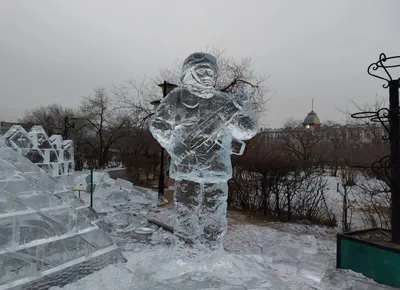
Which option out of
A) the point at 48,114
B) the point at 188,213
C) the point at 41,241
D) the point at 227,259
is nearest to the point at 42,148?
the point at 41,241

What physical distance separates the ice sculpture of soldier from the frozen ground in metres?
0.30

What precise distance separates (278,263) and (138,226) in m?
2.96

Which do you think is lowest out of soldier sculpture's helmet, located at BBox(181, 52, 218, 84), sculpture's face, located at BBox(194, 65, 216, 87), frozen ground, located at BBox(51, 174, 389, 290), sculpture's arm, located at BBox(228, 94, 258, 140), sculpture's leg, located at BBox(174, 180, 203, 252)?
frozen ground, located at BBox(51, 174, 389, 290)

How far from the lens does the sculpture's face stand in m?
2.29

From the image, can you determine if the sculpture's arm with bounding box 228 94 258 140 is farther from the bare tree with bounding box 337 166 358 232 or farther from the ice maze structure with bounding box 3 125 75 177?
the ice maze structure with bounding box 3 125 75 177

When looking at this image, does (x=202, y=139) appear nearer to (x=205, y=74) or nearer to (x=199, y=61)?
(x=205, y=74)

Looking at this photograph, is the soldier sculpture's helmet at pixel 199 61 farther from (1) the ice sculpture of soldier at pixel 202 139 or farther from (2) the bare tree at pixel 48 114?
(2) the bare tree at pixel 48 114

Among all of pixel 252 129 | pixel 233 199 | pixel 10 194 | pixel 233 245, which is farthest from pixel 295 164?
pixel 10 194

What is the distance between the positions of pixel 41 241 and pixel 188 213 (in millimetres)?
1621

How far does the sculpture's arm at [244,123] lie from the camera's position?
2297 millimetres

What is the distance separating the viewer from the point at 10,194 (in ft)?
8.98

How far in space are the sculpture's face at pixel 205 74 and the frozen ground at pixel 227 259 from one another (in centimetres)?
154

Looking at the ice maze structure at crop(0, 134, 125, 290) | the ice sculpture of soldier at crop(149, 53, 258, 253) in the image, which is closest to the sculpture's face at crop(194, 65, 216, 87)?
the ice sculpture of soldier at crop(149, 53, 258, 253)

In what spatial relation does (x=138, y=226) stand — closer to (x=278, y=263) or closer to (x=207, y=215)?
(x=278, y=263)
